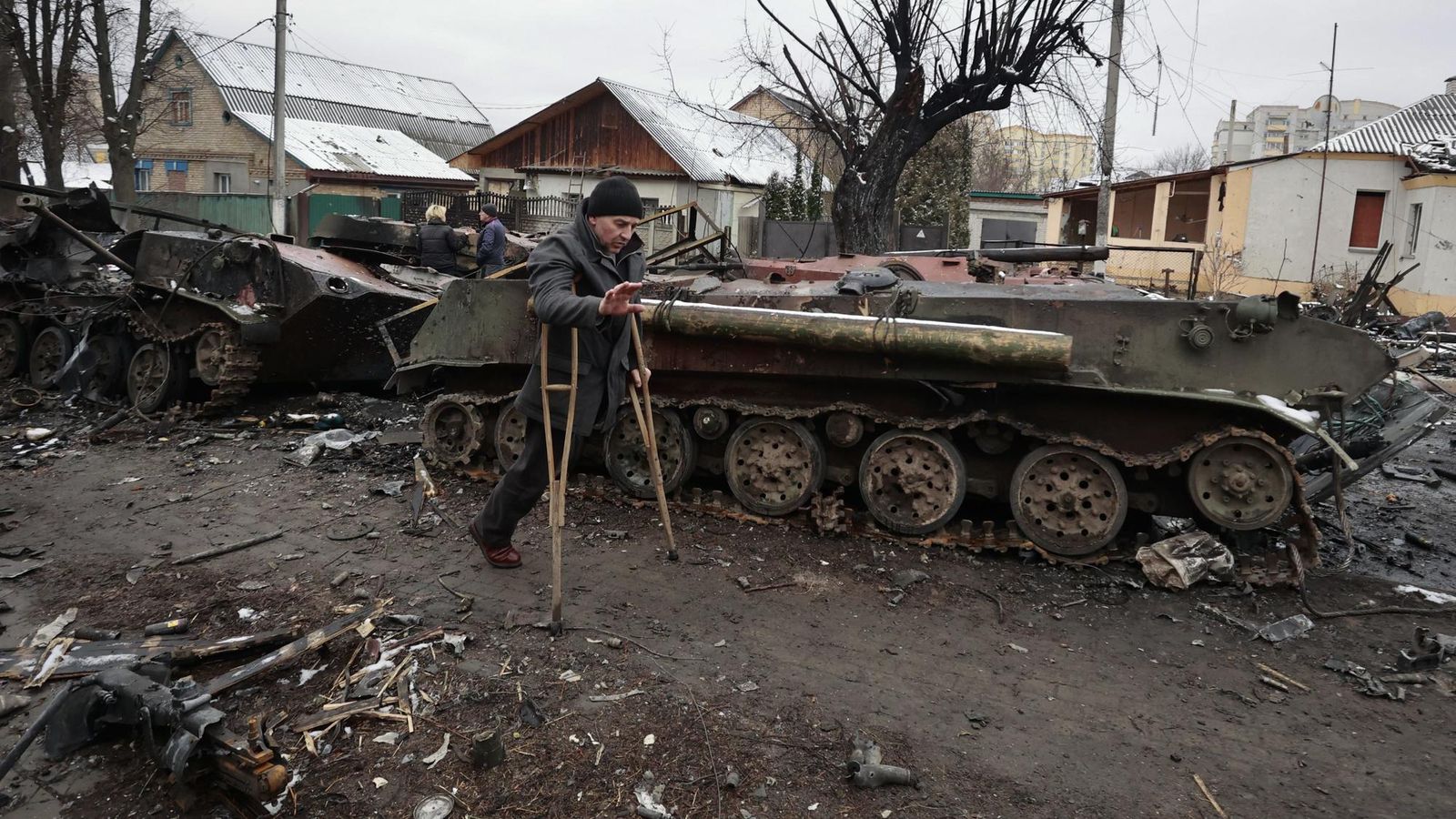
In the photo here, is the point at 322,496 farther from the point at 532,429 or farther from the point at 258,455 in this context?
the point at 532,429

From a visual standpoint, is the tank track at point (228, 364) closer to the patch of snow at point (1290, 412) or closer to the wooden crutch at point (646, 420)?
the wooden crutch at point (646, 420)

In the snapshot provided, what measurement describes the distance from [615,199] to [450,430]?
3193 mm

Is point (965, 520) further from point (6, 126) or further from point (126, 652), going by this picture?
point (6, 126)

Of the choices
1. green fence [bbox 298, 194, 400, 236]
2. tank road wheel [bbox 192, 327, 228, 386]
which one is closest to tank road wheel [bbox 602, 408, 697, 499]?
tank road wheel [bbox 192, 327, 228, 386]

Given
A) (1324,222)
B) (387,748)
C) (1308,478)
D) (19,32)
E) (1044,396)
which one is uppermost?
(19,32)

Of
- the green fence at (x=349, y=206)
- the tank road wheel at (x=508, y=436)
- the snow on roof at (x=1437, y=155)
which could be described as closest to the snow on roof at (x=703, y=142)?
the green fence at (x=349, y=206)

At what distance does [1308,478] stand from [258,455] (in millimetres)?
7476

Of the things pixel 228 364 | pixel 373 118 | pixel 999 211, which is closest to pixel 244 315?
pixel 228 364

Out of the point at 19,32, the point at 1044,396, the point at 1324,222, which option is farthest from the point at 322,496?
the point at 1324,222

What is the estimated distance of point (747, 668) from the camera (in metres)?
4.23

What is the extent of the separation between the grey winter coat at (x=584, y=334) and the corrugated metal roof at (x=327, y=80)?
33.3 metres

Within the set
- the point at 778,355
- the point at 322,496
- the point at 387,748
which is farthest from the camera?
the point at 322,496

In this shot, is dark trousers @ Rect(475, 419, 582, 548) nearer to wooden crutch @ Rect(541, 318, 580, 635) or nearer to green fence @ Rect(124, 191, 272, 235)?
wooden crutch @ Rect(541, 318, 580, 635)

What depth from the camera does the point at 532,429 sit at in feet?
16.2
